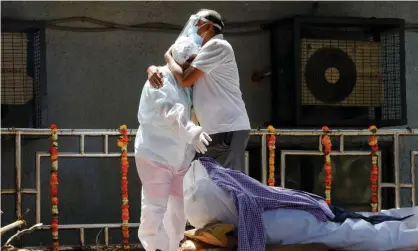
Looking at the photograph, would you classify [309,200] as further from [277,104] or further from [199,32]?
[277,104]

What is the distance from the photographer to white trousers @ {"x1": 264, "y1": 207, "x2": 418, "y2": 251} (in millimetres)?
4262

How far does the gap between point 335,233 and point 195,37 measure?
66.5 inches

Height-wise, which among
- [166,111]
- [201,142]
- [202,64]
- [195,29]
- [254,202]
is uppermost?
[195,29]

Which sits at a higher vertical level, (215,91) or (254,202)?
(215,91)

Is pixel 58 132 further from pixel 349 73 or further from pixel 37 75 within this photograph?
pixel 349 73

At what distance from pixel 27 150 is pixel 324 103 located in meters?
2.93

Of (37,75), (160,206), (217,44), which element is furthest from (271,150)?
(37,75)

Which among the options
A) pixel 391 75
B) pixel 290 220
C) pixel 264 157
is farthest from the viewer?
pixel 391 75

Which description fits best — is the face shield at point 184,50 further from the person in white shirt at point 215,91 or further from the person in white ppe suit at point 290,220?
the person in white ppe suit at point 290,220

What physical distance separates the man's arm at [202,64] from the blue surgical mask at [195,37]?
161 millimetres

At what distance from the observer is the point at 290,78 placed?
8.24 metres

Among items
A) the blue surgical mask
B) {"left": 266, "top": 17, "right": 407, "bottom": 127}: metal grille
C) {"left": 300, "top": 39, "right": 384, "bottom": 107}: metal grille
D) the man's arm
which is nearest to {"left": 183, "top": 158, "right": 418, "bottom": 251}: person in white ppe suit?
the man's arm

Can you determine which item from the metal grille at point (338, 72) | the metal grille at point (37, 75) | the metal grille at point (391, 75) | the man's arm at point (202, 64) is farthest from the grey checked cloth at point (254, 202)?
the metal grille at point (391, 75)

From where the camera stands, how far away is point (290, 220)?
4.29 metres
